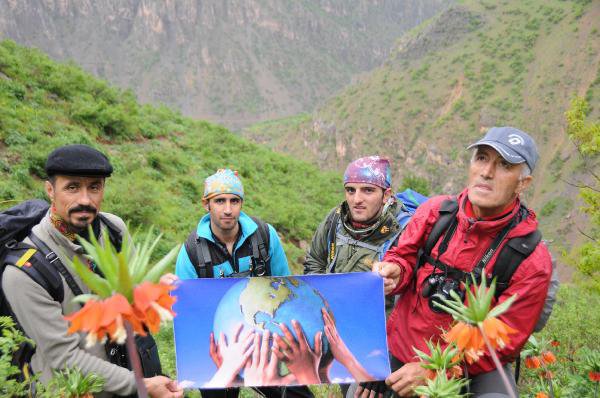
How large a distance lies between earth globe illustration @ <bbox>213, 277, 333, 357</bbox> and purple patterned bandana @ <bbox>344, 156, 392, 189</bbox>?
1191 mm

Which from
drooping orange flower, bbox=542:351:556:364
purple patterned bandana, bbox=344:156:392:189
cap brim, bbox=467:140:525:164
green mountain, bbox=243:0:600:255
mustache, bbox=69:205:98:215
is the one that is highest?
green mountain, bbox=243:0:600:255

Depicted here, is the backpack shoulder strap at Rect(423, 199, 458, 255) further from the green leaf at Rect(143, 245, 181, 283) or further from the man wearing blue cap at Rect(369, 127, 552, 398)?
the green leaf at Rect(143, 245, 181, 283)

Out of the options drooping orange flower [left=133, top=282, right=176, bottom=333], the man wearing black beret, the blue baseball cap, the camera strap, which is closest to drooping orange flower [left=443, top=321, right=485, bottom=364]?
the camera strap

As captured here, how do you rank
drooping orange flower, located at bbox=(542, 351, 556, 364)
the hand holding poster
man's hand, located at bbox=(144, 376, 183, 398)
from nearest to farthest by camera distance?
drooping orange flower, located at bbox=(542, 351, 556, 364) < man's hand, located at bbox=(144, 376, 183, 398) < the hand holding poster

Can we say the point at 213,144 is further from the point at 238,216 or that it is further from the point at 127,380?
the point at 127,380

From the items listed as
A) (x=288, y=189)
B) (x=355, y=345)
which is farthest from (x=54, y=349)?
(x=288, y=189)

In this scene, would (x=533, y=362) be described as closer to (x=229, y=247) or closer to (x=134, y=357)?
(x=134, y=357)

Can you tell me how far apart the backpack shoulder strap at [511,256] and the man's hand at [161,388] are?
2.19 meters

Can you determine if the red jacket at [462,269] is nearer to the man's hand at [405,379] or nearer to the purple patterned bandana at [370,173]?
the man's hand at [405,379]

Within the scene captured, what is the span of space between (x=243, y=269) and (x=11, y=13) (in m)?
235

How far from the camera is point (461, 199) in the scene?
9.64 feet

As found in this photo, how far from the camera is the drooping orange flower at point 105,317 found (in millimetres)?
1354

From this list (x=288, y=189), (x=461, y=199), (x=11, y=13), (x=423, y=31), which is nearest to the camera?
(x=461, y=199)

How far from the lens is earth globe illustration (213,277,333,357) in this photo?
3330 millimetres
